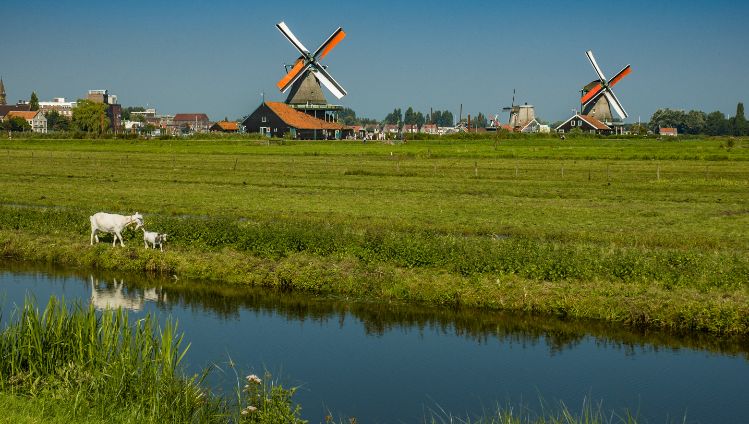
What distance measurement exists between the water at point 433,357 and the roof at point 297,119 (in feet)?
307

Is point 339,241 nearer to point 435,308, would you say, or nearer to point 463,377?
point 435,308

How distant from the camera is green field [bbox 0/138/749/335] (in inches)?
787

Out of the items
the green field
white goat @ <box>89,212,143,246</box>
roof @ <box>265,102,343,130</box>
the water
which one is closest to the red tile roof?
roof @ <box>265,102,343,130</box>

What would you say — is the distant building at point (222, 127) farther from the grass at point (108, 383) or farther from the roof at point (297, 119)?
the grass at point (108, 383)

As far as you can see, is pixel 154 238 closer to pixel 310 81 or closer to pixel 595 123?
pixel 310 81

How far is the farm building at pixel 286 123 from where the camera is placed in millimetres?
115175

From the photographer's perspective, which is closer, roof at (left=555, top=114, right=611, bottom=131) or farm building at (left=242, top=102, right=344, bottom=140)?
farm building at (left=242, top=102, right=344, bottom=140)

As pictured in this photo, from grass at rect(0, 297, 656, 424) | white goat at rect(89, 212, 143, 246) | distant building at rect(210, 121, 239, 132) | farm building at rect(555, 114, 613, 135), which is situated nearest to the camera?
grass at rect(0, 297, 656, 424)

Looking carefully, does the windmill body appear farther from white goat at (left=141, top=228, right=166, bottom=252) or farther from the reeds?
the reeds

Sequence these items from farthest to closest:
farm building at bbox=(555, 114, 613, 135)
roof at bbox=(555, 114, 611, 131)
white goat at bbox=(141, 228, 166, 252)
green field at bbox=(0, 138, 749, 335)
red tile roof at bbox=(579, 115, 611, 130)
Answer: red tile roof at bbox=(579, 115, 611, 130) < roof at bbox=(555, 114, 611, 131) < farm building at bbox=(555, 114, 613, 135) < white goat at bbox=(141, 228, 166, 252) < green field at bbox=(0, 138, 749, 335)

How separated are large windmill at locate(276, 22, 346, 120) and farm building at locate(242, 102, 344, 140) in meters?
1.49

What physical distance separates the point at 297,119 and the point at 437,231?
89349 mm

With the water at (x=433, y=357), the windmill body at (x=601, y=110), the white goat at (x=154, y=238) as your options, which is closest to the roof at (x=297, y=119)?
the windmill body at (x=601, y=110)

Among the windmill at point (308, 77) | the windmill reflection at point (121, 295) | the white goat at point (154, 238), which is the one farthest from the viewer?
the windmill at point (308, 77)
